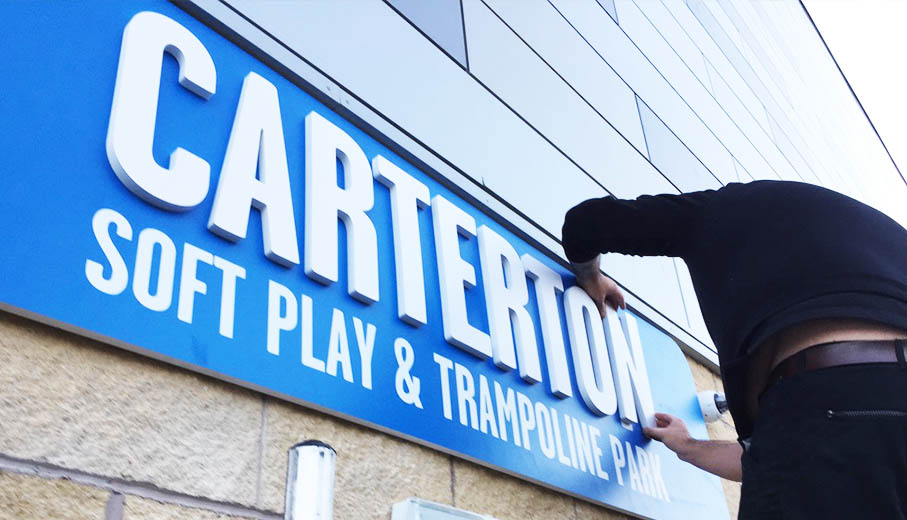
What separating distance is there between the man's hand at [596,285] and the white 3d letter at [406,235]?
23.4 inches

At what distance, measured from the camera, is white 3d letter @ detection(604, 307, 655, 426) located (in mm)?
2129

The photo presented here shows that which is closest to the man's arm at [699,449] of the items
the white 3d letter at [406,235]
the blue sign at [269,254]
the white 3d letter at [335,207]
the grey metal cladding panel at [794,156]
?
the blue sign at [269,254]

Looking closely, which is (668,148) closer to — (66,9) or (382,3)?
(382,3)

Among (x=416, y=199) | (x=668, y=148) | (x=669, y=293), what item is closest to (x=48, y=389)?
(x=416, y=199)

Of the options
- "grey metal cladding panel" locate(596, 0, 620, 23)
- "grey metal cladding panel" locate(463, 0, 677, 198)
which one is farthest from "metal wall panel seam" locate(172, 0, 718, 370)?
"grey metal cladding panel" locate(596, 0, 620, 23)

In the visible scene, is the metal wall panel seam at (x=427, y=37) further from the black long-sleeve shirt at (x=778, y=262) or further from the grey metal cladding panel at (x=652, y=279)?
the black long-sleeve shirt at (x=778, y=262)

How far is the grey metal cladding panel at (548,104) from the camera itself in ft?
8.57

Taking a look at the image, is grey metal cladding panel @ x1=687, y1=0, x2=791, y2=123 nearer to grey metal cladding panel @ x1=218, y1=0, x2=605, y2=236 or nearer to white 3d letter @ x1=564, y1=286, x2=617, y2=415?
grey metal cladding panel @ x1=218, y1=0, x2=605, y2=236

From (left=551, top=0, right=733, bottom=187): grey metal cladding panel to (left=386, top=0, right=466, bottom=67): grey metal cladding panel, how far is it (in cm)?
90

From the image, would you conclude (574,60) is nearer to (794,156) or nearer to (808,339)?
(808,339)

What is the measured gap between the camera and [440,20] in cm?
241

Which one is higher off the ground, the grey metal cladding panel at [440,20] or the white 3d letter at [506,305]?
the grey metal cladding panel at [440,20]

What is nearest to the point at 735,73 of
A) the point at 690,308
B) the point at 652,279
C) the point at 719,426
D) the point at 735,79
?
the point at 735,79

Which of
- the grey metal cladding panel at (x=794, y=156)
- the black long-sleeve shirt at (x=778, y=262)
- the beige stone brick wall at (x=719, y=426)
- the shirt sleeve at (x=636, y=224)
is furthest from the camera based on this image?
the grey metal cladding panel at (x=794, y=156)
